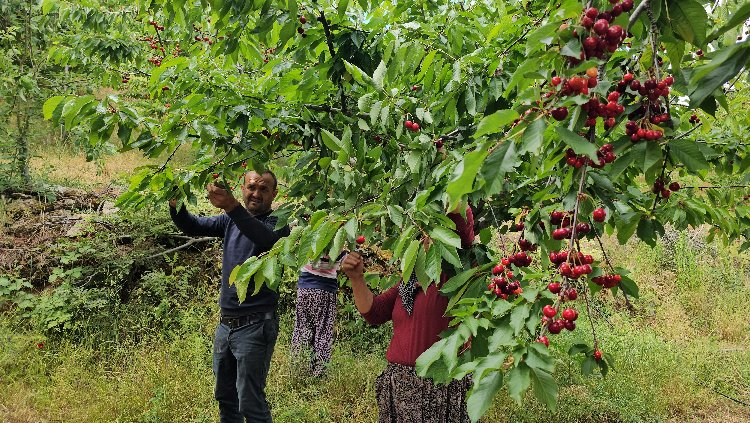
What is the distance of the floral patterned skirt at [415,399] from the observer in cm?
222

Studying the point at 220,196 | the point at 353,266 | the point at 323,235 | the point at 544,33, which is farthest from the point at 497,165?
the point at 220,196

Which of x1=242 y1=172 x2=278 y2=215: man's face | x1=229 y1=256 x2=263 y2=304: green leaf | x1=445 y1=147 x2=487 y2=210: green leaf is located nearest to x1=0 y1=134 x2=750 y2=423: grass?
x1=242 y1=172 x2=278 y2=215: man's face

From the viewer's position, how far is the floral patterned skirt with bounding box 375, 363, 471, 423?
2225mm

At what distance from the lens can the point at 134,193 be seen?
7.79 feet

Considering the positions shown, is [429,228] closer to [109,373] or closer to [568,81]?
[568,81]

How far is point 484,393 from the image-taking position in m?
0.87

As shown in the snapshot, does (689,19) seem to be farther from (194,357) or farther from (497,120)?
(194,357)

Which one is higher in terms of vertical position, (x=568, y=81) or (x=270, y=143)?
(x=568, y=81)

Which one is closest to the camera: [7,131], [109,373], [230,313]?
[230,313]

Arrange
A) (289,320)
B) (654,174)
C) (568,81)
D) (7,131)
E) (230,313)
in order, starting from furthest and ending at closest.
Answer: (7,131) < (289,320) < (230,313) < (654,174) < (568,81)

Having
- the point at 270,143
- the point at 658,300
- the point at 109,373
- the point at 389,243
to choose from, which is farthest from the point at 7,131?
the point at 658,300

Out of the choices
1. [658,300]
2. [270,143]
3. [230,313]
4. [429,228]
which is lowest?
[658,300]

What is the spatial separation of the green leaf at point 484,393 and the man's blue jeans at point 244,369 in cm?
215

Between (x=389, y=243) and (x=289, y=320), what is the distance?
152 inches
